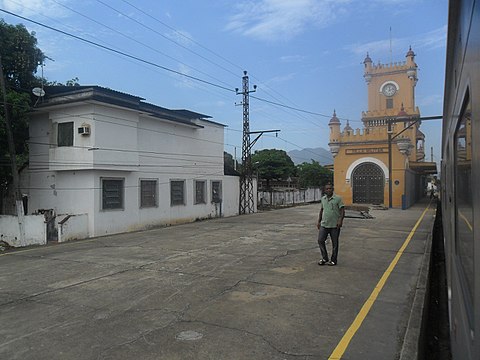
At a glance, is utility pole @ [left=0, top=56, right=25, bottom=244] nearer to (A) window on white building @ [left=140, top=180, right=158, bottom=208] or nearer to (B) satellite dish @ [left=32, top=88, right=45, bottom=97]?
(B) satellite dish @ [left=32, top=88, right=45, bottom=97]

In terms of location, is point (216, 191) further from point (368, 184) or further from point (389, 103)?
point (389, 103)

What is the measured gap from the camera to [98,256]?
10.3 metres

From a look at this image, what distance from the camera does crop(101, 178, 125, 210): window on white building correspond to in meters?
16.3

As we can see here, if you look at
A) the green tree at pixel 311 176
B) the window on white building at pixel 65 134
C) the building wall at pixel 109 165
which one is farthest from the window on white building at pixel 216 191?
the green tree at pixel 311 176

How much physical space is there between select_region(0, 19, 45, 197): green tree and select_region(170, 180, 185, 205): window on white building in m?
7.32

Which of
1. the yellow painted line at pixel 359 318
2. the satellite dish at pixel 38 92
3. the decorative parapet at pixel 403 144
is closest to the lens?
the yellow painted line at pixel 359 318

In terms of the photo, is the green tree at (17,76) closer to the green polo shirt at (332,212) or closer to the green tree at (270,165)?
the green polo shirt at (332,212)

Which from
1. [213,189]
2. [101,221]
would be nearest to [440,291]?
[101,221]

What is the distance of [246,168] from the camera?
1070 inches

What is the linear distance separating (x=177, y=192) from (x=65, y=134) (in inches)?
260

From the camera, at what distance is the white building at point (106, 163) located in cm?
1562

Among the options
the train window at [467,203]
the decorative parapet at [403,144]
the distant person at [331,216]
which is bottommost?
the distant person at [331,216]

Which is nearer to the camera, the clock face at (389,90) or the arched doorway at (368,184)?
the arched doorway at (368,184)

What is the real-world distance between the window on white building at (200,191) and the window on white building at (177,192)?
1302 mm
